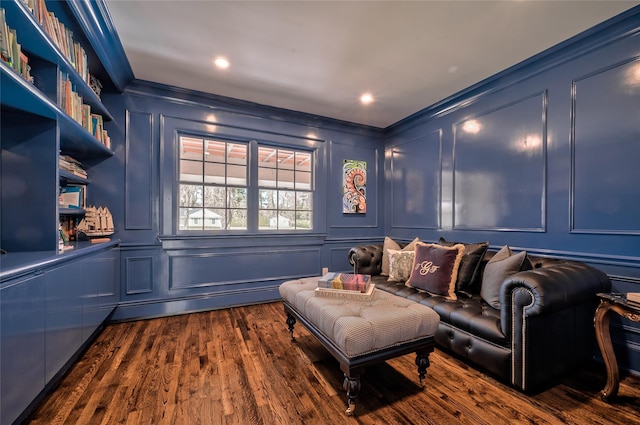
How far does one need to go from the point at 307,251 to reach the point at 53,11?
339 cm

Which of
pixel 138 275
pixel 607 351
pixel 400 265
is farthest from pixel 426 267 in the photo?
pixel 138 275

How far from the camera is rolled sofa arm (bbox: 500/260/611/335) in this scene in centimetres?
165

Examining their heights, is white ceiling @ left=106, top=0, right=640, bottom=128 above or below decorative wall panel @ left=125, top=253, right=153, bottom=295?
above

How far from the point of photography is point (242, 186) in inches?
145

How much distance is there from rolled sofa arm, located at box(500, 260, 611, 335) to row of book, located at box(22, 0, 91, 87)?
3288 millimetres

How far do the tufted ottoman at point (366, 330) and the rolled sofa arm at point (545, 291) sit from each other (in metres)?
0.52

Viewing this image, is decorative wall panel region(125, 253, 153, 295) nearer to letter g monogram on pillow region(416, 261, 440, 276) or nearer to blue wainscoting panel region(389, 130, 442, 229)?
letter g monogram on pillow region(416, 261, 440, 276)

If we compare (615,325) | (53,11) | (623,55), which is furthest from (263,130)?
(615,325)

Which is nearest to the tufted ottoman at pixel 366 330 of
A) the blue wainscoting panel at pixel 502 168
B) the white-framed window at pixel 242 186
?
the blue wainscoting panel at pixel 502 168

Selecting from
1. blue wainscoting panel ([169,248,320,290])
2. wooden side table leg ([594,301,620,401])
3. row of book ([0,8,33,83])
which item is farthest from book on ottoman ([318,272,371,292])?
row of book ([0,8,33,83])

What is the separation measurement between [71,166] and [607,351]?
445 cm

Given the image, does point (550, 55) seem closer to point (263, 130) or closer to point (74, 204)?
point (263, 130)

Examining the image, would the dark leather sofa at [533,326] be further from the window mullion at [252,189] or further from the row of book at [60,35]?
the row of book at [60,35]

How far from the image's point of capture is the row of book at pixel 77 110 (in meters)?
2.00
